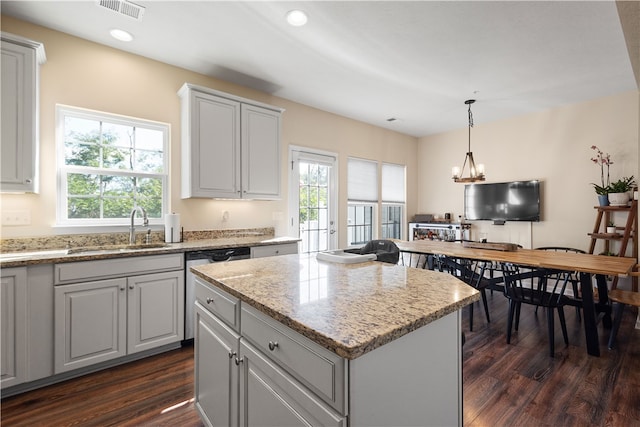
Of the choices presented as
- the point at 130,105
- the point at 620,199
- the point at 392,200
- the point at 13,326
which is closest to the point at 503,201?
the point at 620,199

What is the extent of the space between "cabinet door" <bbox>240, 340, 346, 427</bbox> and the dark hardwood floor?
88 cm

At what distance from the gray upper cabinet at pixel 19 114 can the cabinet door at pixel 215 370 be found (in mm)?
1760

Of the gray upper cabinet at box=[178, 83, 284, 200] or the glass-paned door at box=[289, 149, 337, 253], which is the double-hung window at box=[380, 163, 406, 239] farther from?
the gray upper cabinet at box=[178, 83, 284, 200]

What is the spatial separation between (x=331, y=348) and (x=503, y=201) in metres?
5.15

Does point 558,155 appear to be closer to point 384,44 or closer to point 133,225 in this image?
point 384,44

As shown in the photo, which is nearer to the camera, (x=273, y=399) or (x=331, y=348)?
(x=331, y=348)

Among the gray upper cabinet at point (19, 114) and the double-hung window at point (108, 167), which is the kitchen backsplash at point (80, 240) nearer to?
the double-hung window at point (108, 167)

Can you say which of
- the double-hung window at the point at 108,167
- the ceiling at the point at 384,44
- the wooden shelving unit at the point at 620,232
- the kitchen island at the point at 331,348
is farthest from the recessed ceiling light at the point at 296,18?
the wooden shelving unit at the point at 620,232

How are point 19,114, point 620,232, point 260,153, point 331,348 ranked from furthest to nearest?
point 620,232 → point 260,153 → point 19,114 → point 331,348

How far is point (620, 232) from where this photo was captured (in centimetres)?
395

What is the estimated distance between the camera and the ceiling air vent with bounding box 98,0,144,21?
7.31 ft

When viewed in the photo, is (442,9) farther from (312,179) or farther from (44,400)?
(44,400)

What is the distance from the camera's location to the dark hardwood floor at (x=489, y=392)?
6.00 ft

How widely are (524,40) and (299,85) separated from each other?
7.56 feet
